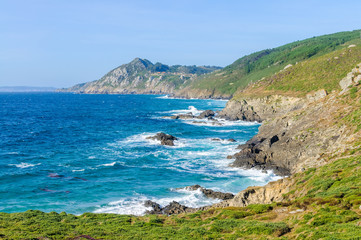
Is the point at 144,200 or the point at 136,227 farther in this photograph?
the point at 144,200

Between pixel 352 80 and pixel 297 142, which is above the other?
pixel 352 80

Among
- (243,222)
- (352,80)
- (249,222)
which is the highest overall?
(352,80)

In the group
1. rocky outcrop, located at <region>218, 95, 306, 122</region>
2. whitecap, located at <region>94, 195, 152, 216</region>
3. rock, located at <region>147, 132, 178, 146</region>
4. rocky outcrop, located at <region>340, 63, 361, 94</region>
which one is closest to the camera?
whitecap, located at <region>94, 195, 152, 216</region>

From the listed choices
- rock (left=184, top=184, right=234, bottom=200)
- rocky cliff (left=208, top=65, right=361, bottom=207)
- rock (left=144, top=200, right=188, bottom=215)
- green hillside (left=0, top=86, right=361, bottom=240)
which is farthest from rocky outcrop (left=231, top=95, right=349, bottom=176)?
rock (left=144, top=200, right=188, bottom=215)

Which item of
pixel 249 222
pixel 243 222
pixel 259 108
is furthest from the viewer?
pixel 259 108

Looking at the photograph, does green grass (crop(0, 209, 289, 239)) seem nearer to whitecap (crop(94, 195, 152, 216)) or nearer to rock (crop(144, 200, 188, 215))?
rock (crop(144, 200, 188, 215))

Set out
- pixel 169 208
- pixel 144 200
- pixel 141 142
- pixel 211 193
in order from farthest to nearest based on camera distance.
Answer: pixel 141 142
pixel 211 193
pixel 144 200
pixel 169 208

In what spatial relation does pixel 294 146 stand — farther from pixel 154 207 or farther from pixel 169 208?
pixel 154 207

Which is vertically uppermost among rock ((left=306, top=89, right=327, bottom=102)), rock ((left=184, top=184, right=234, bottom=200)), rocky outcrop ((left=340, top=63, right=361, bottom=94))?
rocky outcrop ((left=340, top=63, right=361, bottom=94))

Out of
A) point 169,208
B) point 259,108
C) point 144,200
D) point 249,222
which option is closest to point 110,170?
point 144,200

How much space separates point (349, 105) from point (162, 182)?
3686 centimetres

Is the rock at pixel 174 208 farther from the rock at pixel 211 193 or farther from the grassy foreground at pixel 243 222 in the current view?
the grassy foreground at pixel 243 222

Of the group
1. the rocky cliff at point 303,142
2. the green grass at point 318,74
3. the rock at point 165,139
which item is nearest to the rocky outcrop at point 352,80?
the rocky cliff at point 303,142

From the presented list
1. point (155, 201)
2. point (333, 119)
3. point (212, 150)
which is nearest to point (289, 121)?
point (333, 119)
